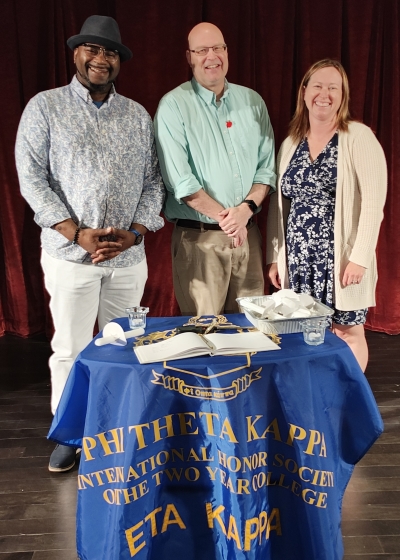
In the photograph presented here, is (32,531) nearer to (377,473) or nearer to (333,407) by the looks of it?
(333,407)

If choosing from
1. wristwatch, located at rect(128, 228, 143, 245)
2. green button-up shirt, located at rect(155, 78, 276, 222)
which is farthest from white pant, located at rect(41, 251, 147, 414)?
green button-up shirt, located at rect(155, 78, 276, 222)

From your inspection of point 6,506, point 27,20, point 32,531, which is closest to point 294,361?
point 32,531

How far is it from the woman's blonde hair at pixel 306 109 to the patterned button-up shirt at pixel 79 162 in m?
0.73

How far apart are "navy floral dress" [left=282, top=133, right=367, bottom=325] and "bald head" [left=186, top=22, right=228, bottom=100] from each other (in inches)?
19.4

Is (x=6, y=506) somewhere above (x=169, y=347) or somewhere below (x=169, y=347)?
below

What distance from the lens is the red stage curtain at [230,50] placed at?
3215 mm

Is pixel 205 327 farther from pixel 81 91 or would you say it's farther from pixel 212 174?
pixel 81 91

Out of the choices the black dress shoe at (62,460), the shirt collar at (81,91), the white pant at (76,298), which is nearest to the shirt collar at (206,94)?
the shirt collar at (81,91)

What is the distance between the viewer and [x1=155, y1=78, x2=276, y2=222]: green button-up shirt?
7.18ft

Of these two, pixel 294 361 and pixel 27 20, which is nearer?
pixel 294 361

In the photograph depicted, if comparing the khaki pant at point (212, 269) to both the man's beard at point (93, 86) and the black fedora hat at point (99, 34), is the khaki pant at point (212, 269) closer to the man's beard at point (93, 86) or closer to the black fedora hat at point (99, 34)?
the man's beard at point (93, 86)

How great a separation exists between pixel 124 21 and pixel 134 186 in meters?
1.70

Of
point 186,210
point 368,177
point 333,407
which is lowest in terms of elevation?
point 333,407

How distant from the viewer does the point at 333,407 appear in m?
1.51
